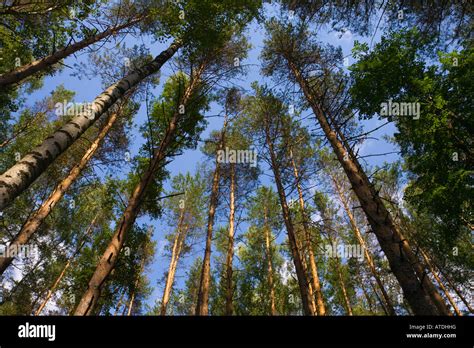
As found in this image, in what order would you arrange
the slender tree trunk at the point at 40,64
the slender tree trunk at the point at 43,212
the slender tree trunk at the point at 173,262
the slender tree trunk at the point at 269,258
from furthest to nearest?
the slender tree trunk at the point at 269,258 → the slender tree trunk at the point at 173,262 → the slender tree trunk at the point at 43,212 → the slender tree trunk at the point at 40,64

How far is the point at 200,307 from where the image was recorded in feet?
27.8

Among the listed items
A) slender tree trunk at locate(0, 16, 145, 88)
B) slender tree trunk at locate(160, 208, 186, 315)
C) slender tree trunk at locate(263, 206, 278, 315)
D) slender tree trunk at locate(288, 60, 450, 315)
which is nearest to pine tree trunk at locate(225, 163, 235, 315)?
slender tree trunk at locate(160, 208, 186, 315)

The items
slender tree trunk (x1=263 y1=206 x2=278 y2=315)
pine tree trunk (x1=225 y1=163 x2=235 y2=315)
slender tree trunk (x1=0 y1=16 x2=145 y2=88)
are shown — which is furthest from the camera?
slender tree trunk (x1=263 y1=206 x2=278 y2=315)

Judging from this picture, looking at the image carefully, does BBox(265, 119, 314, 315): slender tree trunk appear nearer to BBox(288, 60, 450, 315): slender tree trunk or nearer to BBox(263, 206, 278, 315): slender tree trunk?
BBox(288, 60, 450, 315): slender tree trunk

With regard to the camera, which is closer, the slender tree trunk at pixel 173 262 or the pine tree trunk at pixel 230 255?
the pine tree trunk at pixel 230 255

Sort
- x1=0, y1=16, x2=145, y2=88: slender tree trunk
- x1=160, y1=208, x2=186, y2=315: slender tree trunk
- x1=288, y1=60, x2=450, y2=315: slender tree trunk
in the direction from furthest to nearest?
Result: 1. x1=160, y1=208, x2=186, y2=315: slender tree trunk
2. x1=0, y1=16, x2=145, y2=88: slender tree trunk
3. x1=288, y1=60, x2=450, y2=315: slender tree trunk

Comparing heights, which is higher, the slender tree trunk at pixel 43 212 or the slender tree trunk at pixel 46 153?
the slender tree trunk at pixel 43 212

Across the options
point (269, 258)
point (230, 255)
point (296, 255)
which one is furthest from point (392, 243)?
point (269, 258)

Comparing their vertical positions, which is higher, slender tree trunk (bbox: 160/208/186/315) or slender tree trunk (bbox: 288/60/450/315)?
slender tree trunk (bbox: 160/208/186/315)

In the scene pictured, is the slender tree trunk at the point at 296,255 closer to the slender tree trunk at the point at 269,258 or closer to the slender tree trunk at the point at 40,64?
the slender tree trunk at the point at 40,64

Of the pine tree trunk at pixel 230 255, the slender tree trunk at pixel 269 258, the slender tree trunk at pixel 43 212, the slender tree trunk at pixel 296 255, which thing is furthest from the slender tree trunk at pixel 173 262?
the slender tree trunk at pixel 296 255

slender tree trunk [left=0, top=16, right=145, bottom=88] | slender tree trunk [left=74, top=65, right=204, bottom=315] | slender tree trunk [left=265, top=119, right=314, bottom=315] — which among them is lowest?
slender tree trunk [left=74, top=65, right=204, bottom=315]

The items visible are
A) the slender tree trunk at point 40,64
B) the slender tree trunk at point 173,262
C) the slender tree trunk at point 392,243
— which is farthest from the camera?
the slender tree trunk at point 173,262

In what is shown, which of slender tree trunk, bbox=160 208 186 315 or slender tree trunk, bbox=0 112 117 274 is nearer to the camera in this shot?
slender tree trunk, bbox=0 112 117 274
